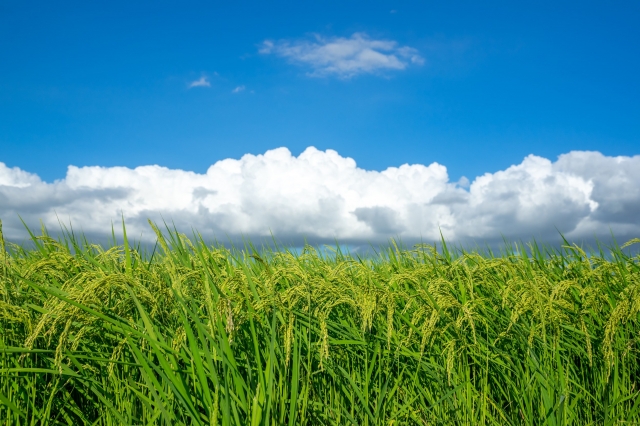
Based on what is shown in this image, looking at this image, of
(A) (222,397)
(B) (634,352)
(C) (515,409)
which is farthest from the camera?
(B) (634,352)

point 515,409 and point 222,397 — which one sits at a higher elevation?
point 222,397

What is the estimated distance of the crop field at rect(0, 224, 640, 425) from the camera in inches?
116

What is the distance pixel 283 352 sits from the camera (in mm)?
3357

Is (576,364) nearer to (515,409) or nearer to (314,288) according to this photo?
(515,409)

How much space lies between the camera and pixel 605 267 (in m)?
5.43

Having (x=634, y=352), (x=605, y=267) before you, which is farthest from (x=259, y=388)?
(x=605, y=267)

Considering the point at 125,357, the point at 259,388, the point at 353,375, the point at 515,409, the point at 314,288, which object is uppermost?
the point at 314,288

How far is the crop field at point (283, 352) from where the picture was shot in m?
2.95

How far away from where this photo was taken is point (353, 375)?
12.5 feet

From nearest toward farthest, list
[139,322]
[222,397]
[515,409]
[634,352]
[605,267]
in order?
[222,397] → [139,322] → [515,409] → [634,352] → [605,267]

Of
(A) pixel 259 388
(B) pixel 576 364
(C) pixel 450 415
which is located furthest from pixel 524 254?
(A) pixel 259 388

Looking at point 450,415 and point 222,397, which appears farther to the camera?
point 450,415

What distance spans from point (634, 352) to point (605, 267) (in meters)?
1.00

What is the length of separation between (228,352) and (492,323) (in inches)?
105
